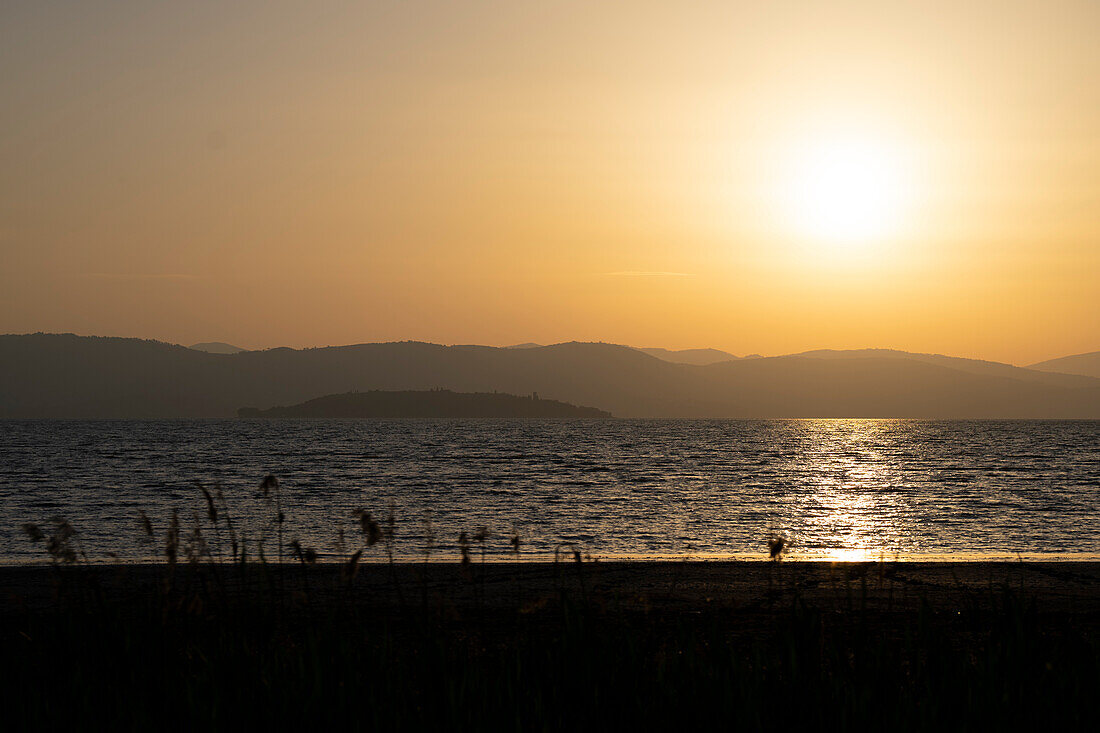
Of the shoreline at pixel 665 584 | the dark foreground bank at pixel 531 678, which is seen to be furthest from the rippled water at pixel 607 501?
the dark foreground bank at pixel 531 678

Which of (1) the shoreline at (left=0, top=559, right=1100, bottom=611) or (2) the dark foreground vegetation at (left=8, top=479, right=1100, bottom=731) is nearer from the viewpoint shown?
(2) the dark foreground vegetation at (left=8, top=479, right=1100, bottom=731)

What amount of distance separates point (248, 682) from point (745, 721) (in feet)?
10.9

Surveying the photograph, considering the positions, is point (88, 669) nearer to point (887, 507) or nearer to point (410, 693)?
point (410, 693)

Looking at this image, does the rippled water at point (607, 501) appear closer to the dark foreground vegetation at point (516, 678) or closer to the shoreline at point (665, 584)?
the shoreline at point (665, 584)

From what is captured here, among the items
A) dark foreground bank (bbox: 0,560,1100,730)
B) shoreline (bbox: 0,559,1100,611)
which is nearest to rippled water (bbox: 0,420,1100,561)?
shoreline (bbox: 0,559,1100,611)

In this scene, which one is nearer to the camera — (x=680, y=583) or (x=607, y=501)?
(x=680, y=583)

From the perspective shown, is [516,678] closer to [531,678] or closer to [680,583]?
[531,678]

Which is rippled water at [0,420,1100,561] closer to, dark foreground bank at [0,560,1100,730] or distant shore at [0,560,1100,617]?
distant shore at [0,560,1100,617]

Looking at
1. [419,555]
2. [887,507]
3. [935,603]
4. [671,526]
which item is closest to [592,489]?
[887,507]

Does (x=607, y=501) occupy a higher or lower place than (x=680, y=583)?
lower

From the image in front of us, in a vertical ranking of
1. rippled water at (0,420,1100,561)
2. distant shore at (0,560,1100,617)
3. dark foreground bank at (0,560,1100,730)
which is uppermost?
dark foreground bank at (0,560,1100,730)

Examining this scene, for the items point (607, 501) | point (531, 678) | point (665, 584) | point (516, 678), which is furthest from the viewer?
point (607, 501)

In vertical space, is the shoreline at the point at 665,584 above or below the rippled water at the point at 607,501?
above

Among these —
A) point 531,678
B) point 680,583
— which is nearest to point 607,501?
point 680,583
